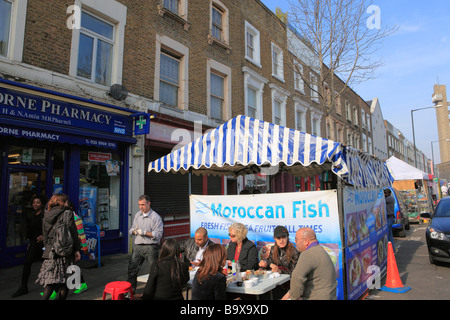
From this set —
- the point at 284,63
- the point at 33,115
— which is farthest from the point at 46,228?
the point at 284,63

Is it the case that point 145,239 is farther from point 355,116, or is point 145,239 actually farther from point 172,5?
point 355,116

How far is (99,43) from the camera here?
28.9 ft

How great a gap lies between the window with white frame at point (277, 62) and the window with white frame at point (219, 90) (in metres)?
4.57

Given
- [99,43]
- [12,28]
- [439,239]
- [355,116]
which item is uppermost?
[355,116]

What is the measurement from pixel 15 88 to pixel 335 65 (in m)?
11.3

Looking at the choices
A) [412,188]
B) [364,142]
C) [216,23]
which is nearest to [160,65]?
[216,23]

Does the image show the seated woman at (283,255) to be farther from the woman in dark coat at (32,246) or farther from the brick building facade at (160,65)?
the brick building facade at (160,65)

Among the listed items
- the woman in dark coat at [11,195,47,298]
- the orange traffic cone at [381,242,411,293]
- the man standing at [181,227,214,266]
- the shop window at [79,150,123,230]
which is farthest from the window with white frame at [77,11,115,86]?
the orange traffic cone at [381,242,411,293]

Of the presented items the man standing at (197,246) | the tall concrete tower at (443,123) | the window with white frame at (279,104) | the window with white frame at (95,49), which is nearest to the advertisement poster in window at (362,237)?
the man standing at (197,246)

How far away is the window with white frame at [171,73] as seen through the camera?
33.8ft

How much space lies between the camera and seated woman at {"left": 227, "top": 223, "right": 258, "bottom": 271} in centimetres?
485

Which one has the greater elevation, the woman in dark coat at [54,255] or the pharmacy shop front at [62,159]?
the pharmacy shop front at [62,159]

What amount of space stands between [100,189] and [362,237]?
6.76 metres
